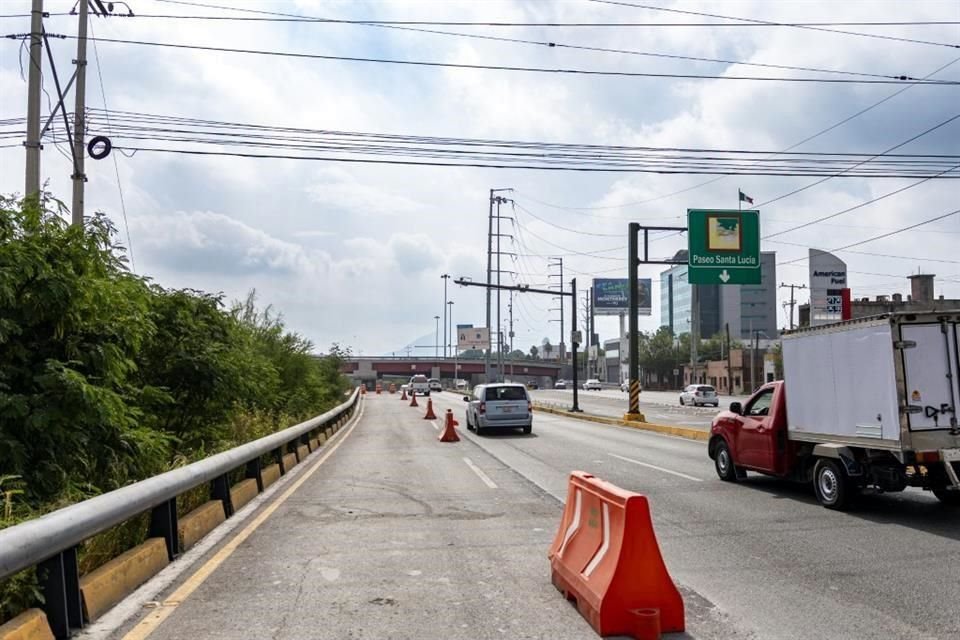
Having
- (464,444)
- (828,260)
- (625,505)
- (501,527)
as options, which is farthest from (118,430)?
(828,260)

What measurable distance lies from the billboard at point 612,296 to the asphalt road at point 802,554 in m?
77.0

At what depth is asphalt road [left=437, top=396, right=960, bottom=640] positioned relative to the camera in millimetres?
5660

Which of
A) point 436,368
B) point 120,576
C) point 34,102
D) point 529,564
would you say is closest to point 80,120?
point 34,102

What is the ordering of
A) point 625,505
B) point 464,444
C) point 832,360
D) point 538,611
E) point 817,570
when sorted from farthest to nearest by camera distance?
1. point 464,444
2. point 832,360
3. point 817,570
4. point 538,611
5. point 625,505

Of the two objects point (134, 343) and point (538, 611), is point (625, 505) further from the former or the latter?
point (134, 343)

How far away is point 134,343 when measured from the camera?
880 centimetres

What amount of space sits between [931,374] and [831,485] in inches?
75.7

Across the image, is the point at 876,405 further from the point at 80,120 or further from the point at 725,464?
the point at 80,120

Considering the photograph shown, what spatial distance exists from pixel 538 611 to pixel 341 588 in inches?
66.6

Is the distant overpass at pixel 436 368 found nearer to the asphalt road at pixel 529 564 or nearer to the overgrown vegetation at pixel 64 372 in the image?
the asphalt road at pixel 529 564

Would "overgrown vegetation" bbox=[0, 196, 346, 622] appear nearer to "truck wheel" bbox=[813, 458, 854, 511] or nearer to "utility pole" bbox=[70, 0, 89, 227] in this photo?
"utility pole" bbox=[70, 0, 89, 227]

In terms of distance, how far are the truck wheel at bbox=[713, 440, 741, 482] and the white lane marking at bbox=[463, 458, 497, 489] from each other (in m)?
3.88

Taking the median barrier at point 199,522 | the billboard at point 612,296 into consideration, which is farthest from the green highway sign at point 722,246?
the billboard at point 612,296

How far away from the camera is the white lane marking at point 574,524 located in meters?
6.39
